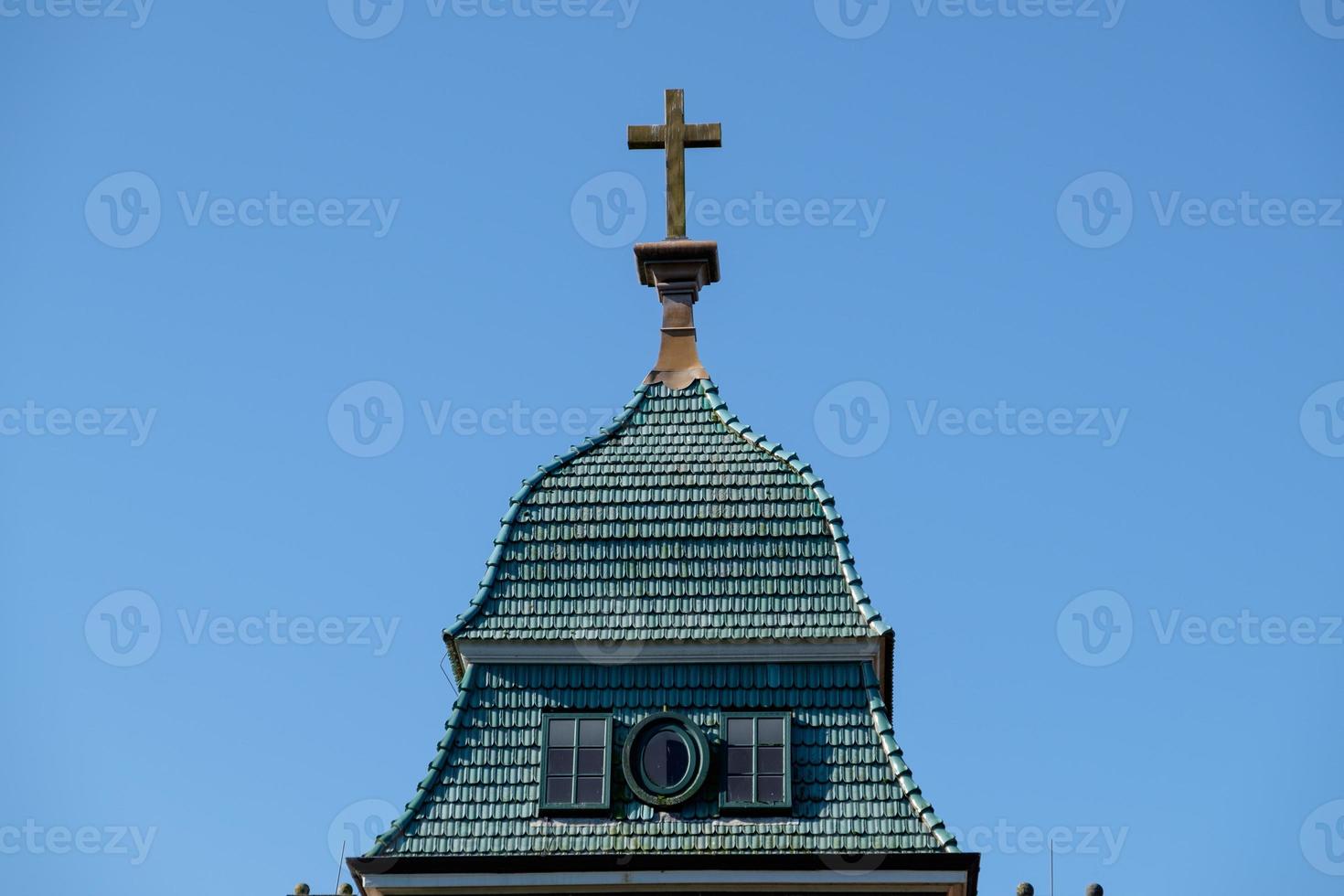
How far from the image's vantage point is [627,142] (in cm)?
3127

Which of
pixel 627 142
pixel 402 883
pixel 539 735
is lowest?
pixel 402 883

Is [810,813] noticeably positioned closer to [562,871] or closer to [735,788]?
[735,788]

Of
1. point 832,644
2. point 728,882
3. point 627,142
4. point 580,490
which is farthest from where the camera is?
point 627,142

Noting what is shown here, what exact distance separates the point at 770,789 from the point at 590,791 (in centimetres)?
196

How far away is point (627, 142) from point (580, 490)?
5492 millimetres

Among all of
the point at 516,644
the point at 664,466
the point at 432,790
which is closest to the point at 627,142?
the point at 664,466

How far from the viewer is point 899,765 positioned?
25.6 metres

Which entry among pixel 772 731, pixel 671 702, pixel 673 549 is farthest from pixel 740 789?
pixel 673 549

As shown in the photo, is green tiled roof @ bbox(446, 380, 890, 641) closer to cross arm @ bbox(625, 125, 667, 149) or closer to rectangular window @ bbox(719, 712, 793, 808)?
rectangular window @ bbox(719, 712, 793, 808)

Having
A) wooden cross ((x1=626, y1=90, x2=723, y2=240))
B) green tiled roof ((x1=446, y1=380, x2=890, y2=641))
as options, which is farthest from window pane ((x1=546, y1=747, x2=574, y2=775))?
wooden cross ((x1=626, y1=90, x2=723, y2=240))

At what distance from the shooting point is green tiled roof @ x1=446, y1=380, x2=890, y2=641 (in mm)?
26828

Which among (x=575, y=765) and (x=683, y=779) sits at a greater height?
(x=575, y=765)

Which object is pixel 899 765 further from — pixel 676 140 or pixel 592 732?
pixel 676 140

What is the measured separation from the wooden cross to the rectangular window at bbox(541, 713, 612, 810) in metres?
7.72
